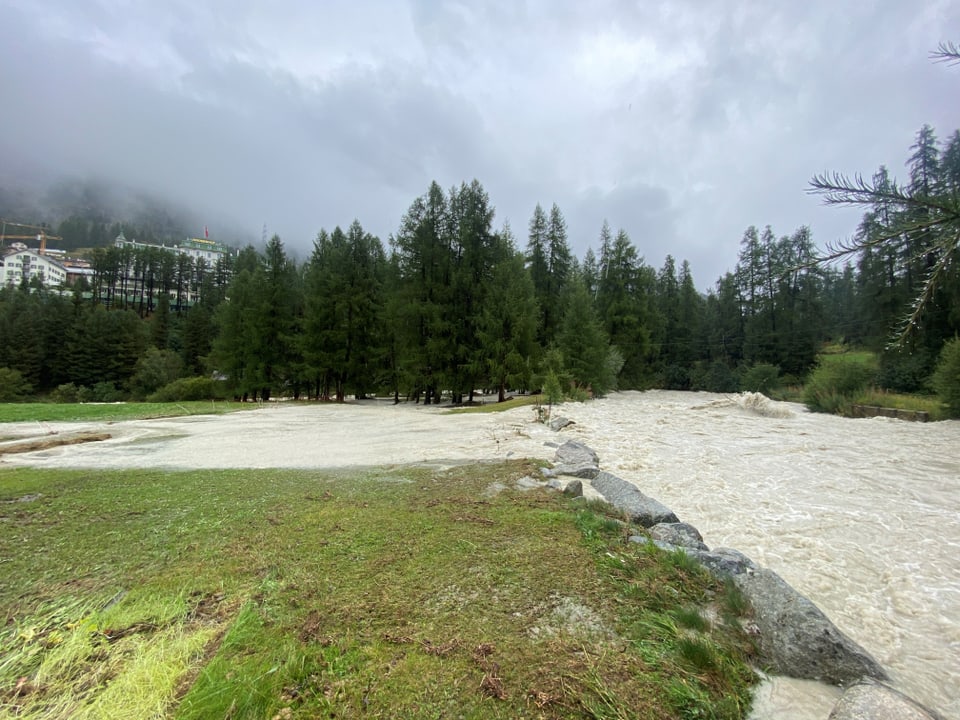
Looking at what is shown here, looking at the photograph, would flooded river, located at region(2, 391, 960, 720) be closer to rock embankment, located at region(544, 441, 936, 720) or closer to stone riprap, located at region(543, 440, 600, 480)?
rock embankment, located at region(544, 441, 936, 720)

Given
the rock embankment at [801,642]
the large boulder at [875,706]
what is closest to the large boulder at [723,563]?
the rock embankment at [801,642]

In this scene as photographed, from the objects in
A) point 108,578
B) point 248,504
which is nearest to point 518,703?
Result: point 108,578

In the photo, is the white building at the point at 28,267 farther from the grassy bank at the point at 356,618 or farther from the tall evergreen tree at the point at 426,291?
the grassy bank at the point at 356,618

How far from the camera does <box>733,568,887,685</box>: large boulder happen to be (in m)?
2.42

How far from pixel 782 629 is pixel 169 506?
6373 millimetres

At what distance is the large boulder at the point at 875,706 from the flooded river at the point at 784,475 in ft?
0.55

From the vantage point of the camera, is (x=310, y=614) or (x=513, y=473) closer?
(x=310, y=614)

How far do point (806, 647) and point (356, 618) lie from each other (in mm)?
2770

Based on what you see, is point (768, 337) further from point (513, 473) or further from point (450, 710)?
point (450, 710)

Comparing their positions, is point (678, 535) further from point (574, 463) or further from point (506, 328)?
point (506, 328)

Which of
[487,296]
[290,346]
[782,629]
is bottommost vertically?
[782,629]

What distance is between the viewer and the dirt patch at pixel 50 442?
970 centimetres

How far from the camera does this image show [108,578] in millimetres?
3268

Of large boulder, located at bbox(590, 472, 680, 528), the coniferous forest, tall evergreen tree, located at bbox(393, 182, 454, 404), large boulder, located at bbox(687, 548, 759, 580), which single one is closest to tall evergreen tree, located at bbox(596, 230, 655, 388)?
the coniferous forest
